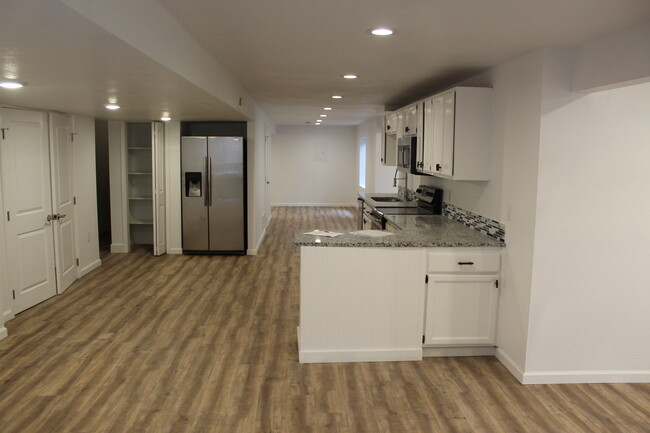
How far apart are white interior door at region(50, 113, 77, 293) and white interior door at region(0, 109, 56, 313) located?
9 centimetres

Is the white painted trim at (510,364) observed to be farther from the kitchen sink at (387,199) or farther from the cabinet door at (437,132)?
the kitchen sink at (387,199)

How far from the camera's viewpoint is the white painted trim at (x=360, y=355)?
3.82m

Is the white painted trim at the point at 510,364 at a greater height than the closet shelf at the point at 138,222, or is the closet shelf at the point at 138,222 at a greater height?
the closet shelf at the point at 138,222

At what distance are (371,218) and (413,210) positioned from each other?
1.85ft

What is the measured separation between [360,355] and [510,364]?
108 centimetres

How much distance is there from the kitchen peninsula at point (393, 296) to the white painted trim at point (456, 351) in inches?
2.5

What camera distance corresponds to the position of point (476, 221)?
444 cm

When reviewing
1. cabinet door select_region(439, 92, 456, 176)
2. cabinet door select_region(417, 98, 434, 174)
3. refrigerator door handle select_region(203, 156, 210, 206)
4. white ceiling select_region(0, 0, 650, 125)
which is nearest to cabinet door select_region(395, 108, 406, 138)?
cabinet door select_region(417, 98, 434, 174)

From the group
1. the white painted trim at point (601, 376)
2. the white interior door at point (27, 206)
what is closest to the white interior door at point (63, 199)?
the white interior door at point (27, 206)

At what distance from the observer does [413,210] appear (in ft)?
19.2

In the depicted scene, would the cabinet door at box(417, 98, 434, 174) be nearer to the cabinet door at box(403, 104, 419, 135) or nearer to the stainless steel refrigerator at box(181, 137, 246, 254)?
the cabinet door at box(403, 104, 419, 135)

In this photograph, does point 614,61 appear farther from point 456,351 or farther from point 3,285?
point 3,285

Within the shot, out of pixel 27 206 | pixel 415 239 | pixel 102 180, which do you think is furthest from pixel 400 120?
pixel 102 180

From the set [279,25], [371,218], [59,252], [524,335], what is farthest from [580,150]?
[59,252]
